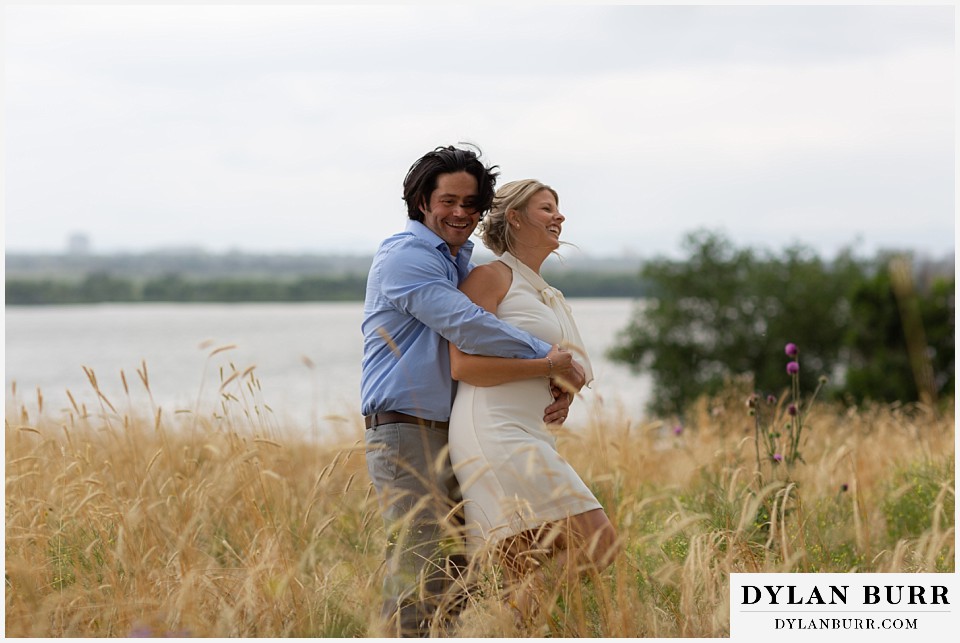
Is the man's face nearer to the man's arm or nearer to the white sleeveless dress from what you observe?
the man's arm

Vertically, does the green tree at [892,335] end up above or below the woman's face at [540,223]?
below

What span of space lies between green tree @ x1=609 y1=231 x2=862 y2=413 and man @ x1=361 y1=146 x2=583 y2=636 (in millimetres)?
17325

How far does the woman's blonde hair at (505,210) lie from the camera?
399cm

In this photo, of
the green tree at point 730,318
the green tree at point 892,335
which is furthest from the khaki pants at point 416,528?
the green tree at point 730,318

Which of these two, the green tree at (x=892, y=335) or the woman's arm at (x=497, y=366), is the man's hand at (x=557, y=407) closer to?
the woman's arm at (x=497, y=366)

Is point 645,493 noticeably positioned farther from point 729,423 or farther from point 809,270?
point 809,270

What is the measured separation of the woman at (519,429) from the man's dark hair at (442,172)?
0.14 meters

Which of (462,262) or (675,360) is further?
(675,360)

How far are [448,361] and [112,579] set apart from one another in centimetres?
149

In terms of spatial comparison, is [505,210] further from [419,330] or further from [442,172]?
[419,330]

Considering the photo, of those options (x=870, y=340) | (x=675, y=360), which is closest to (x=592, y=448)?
(x=870, y=340)

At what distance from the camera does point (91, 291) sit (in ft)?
267

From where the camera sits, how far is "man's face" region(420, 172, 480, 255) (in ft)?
12.6

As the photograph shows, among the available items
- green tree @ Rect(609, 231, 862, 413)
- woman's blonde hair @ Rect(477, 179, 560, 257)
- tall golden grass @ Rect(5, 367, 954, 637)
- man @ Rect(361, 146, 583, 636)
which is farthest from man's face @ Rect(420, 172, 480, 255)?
green tree @ Rect(609, 231, 862, 413)
